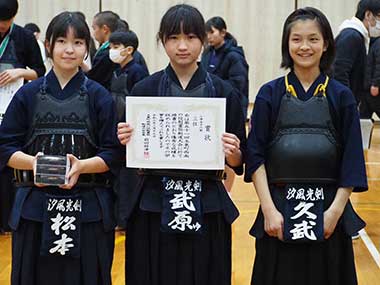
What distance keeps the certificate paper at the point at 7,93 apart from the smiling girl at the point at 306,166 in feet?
5.58

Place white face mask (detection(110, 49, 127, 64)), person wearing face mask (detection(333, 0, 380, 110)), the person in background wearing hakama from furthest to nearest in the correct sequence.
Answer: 1. person wearing face mask (detection(333, 0, 380, 110))
2. white face mask (detection(110, 49, 127, 64))
3. the person in background wearing hakama

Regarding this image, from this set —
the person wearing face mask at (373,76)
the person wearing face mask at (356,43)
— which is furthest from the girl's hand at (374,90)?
the person wearing face mask at (356,43)

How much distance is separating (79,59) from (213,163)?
0.68 m

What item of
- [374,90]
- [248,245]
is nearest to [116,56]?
[248,245]

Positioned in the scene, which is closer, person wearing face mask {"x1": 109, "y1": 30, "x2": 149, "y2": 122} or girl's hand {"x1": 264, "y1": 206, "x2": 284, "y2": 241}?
girl's hand {"x1": 264, "y1": 206, "x2": 284, "y2": 241}

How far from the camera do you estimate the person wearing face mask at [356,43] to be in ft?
15.6

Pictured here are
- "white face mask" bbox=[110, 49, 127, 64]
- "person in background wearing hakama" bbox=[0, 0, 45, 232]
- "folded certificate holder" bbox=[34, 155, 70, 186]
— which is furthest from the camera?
"white face mask" bbox=[110, 49, 127, 64]

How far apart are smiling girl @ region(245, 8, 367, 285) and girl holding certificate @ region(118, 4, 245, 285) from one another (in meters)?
0.13

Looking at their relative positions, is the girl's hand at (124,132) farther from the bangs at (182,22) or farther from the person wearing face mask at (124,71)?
the person wearing face mask at (124,71)

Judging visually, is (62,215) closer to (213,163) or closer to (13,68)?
(213,163)

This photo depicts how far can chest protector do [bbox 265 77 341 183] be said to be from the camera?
8.04 feet

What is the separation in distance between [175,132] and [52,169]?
1.62ft

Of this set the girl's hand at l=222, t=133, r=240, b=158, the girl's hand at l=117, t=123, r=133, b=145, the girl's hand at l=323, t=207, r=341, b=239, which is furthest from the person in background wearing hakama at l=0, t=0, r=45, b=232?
the girl's hand at l=323, t=207, r=341, b=239

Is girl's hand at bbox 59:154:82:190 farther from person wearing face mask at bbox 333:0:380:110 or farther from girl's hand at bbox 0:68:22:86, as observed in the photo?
person wearing face mask at bbox 333:0:380:110
